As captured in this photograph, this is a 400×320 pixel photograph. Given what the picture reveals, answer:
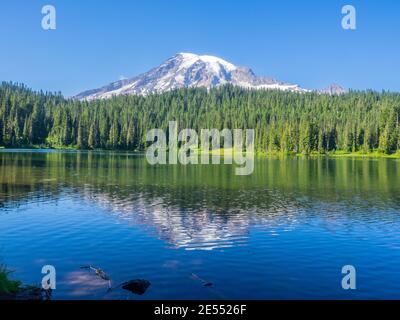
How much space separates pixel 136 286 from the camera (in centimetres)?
2205

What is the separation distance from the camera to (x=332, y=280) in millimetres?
24891

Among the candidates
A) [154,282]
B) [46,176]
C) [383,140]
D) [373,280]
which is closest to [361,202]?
[373,280]

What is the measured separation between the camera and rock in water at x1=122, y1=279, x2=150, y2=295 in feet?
71.8

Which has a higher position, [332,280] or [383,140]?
[383,140]

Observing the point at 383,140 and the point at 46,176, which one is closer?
the point at 46,176

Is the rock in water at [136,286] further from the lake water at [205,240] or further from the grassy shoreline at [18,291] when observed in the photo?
the grassy shoreline at [18,291]

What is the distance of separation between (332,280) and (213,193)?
40231 mm

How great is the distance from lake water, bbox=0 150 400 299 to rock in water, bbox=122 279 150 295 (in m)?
0.52

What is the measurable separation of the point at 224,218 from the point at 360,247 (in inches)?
601

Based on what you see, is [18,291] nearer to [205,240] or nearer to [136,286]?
[136,286]

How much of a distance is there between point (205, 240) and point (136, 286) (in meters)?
13.1
